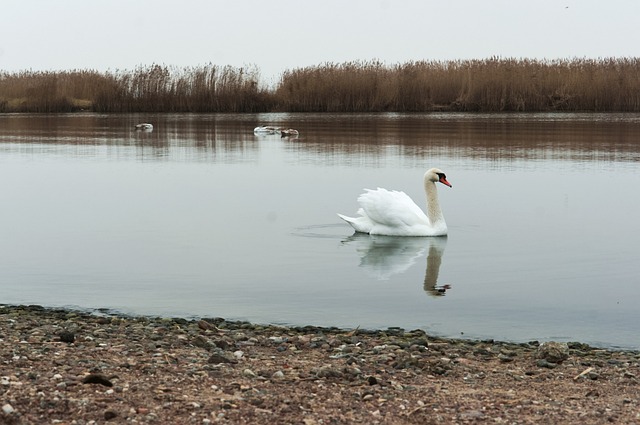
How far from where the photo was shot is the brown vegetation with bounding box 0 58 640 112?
43.2 meters

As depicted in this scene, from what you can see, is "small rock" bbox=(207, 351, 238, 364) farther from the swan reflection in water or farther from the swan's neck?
the swan's neck

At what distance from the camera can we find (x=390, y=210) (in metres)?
12.1

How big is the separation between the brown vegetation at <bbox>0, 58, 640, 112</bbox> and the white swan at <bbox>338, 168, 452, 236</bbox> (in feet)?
103

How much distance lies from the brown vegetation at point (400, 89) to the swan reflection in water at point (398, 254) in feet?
104

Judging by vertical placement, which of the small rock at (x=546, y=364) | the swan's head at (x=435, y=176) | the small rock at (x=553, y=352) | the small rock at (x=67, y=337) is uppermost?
the swan's head at (x=435, y=176)

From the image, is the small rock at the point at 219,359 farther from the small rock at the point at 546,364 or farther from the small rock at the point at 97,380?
the small rock at the point at 546,364

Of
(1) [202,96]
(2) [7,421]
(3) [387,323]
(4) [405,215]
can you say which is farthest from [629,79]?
(2) [7,421]

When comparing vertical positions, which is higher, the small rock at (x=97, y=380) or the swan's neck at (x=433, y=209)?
the swan's neck at (x=433, y=209)

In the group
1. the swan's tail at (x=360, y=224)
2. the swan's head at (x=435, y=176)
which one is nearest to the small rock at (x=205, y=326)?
the swan's tail at (x=360, y=224)

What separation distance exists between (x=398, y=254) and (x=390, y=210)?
92cm

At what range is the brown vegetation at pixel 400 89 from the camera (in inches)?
1699

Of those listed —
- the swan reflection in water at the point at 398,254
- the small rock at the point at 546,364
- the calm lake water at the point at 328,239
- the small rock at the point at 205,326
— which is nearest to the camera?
the small rock at the point at 546,364

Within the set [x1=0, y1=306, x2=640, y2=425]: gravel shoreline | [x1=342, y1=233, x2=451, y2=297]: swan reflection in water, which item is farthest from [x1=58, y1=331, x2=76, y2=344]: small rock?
[x1=342, y1=233, x2=451, y2=297]: swan reflection in water

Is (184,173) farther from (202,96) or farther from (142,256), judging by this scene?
(202,96)
